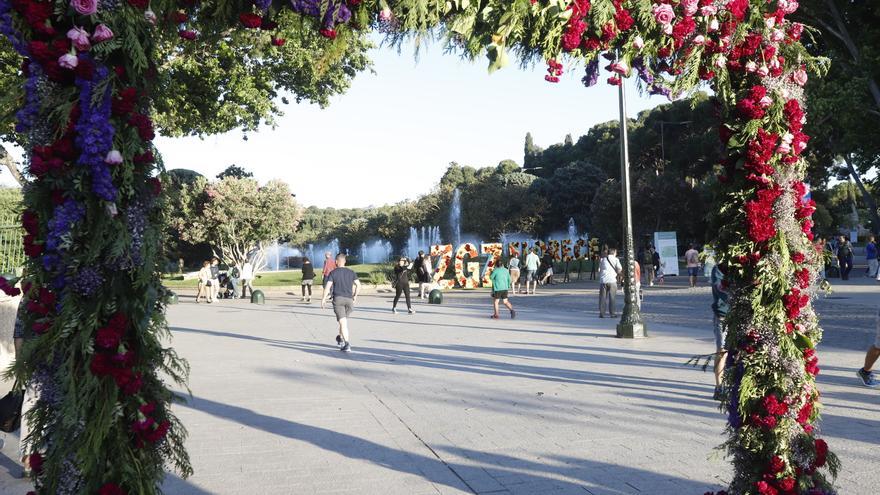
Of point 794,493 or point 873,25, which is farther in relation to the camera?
point 873,25

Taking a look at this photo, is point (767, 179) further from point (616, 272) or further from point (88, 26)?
point (616, 272)

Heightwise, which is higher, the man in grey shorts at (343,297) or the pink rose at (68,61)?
the pink rose at (68,61)

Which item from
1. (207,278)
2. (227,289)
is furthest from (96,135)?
(227,289)

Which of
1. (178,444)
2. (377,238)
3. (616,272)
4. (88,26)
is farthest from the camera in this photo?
(377,238)

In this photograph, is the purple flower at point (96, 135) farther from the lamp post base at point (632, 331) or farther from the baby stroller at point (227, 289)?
the baby stroller at point (227, 289)

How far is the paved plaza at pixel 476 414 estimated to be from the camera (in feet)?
17.2

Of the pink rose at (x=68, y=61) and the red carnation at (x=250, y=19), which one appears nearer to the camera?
the pink rose at (x=68, y=61)

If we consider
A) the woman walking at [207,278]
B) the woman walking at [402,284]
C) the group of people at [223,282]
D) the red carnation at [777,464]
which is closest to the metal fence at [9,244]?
the red carnation at [777,464]

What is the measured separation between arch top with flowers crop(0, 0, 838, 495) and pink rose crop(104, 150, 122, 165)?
22mm

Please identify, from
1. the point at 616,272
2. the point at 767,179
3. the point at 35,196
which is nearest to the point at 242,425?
the point at 35,196

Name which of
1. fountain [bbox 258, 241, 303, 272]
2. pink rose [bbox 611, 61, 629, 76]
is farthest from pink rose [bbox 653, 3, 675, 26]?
fountain [bbox 258, 241, 303, 272]

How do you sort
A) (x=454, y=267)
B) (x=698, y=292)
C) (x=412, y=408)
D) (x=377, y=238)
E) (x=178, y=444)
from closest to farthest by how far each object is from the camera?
(x=178, y=444), (x=412, y=408), (x=698, y=292), (x=454, y=267), (x=377, y=238)

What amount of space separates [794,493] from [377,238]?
65.7 m

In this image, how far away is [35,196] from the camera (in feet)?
9.64
